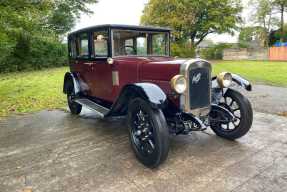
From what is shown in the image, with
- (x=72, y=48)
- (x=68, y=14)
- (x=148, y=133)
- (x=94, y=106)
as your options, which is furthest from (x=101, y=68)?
(x=68, y=14)

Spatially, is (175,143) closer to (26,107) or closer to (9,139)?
(9,139)

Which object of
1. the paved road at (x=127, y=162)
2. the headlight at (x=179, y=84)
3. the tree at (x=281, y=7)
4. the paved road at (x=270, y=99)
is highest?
the tree at (x=281, y=7)

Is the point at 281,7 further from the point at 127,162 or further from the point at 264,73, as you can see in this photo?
the point at 127,162

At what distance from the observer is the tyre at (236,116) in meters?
3.08

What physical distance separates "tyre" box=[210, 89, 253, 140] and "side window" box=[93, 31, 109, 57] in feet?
6.29

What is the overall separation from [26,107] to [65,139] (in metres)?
2.84

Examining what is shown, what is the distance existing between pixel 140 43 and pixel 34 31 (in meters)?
4.71

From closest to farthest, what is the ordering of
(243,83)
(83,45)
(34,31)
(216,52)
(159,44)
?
(243,83) → (159,44) → (83,45) → (34,31) → (216,52)

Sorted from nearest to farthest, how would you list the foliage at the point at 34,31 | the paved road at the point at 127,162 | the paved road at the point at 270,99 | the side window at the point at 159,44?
the paved road at the point at 127,162, the side window at the point at 159,44, the paved road at the point at 270,99, the foliage at the point at 34,31

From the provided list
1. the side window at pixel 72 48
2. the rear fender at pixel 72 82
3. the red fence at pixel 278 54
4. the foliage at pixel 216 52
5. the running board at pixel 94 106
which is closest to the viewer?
the running board at pixel 94 106

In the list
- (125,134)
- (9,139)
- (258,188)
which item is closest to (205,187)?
(258,188)

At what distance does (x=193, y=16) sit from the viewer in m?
20.5

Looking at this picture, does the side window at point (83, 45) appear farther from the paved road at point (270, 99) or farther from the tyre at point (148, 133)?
the paved road at point (270, 99)

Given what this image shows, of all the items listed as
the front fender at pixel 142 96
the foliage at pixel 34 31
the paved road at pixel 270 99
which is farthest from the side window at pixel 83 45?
the paved road at pixel 270 99
